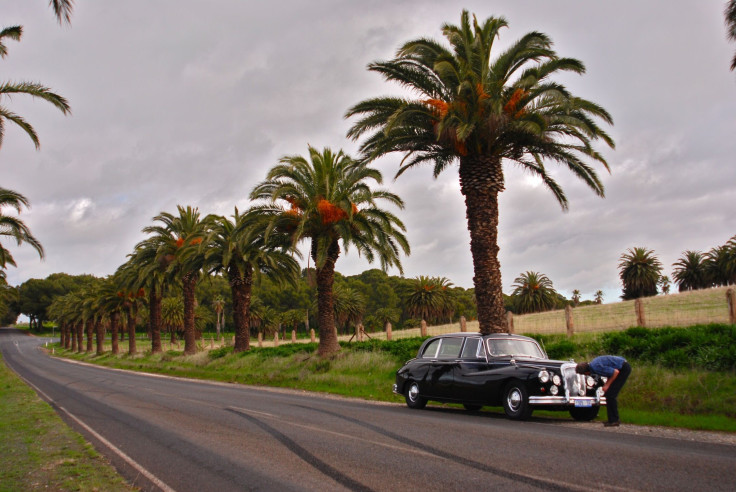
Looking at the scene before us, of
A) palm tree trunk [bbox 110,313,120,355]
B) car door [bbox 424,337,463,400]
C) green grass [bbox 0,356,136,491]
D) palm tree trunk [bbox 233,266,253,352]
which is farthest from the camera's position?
palm tree trunk [bbox 110,313,120,355]

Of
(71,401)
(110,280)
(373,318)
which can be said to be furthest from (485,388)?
(373,318)

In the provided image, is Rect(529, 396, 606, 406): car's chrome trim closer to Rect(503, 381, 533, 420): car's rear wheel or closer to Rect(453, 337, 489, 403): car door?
Rect(503, 381, 533, 420): car's rear wheel

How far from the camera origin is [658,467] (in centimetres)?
600

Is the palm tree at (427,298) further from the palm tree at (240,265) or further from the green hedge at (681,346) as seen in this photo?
the green hedge at (681,346)

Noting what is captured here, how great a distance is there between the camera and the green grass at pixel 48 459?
6.55 m

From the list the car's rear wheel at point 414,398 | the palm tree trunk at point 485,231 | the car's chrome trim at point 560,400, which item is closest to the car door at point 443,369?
the car's rear wheel at point 414,398

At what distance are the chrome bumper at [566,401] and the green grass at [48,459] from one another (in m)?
6.83

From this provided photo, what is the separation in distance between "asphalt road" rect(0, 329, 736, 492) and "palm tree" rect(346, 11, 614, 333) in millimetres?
6519

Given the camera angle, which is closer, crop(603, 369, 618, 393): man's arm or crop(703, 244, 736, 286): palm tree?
crop(603, 369, 618, 393): man's arm

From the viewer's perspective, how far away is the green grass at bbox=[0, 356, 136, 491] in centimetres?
655

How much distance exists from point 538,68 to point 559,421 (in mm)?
11106

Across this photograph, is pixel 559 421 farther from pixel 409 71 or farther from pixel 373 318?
pixel 373 318

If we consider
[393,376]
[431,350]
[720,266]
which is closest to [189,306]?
[393,376]

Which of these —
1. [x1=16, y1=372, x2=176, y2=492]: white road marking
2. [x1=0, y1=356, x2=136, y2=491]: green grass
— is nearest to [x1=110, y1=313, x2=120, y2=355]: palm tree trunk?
[x1=0, y1=356, x2=136, y2=491]: green grass
